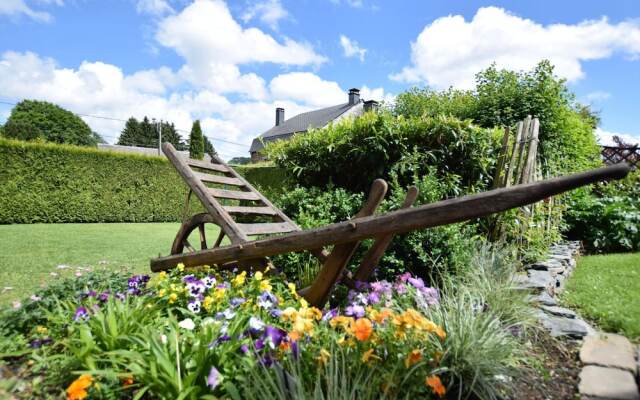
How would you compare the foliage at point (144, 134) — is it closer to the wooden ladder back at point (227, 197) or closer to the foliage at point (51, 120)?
the foliage at point (51, 120)

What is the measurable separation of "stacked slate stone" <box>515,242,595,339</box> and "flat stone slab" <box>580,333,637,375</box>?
83 mm

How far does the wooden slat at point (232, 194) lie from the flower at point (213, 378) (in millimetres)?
1835

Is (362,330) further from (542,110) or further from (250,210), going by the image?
(542,110)

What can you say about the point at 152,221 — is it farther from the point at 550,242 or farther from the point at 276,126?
the point at 276,126

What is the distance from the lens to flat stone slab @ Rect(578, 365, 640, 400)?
1724mm

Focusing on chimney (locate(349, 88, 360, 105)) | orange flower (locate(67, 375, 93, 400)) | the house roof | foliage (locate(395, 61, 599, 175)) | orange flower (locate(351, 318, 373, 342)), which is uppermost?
chimney (locate(349, 88, 360, 105))

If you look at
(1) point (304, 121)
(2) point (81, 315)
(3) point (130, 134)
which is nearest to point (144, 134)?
(3) point (130, 134)

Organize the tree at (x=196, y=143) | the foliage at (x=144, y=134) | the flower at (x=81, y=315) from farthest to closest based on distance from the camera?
the foliage at (x=144, y=134) → the tree at (x=196, y=143) → the flower at (x=81, y=315)

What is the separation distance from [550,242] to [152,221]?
11.7 m

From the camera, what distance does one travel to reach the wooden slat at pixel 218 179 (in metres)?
3.28

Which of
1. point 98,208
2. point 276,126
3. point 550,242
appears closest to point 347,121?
point 550,242

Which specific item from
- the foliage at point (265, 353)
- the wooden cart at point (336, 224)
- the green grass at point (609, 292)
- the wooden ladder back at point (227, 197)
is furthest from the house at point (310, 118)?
the foliage at point (265, 353)

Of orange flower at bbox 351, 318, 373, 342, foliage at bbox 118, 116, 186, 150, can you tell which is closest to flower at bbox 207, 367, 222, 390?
orange flower at bbox 351, 318, 373, 342

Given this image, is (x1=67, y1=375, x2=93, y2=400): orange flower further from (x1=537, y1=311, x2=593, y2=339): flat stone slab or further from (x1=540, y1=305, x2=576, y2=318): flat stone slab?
(x1=540, y1=305, x2=576, y2=318): flat stone slab
